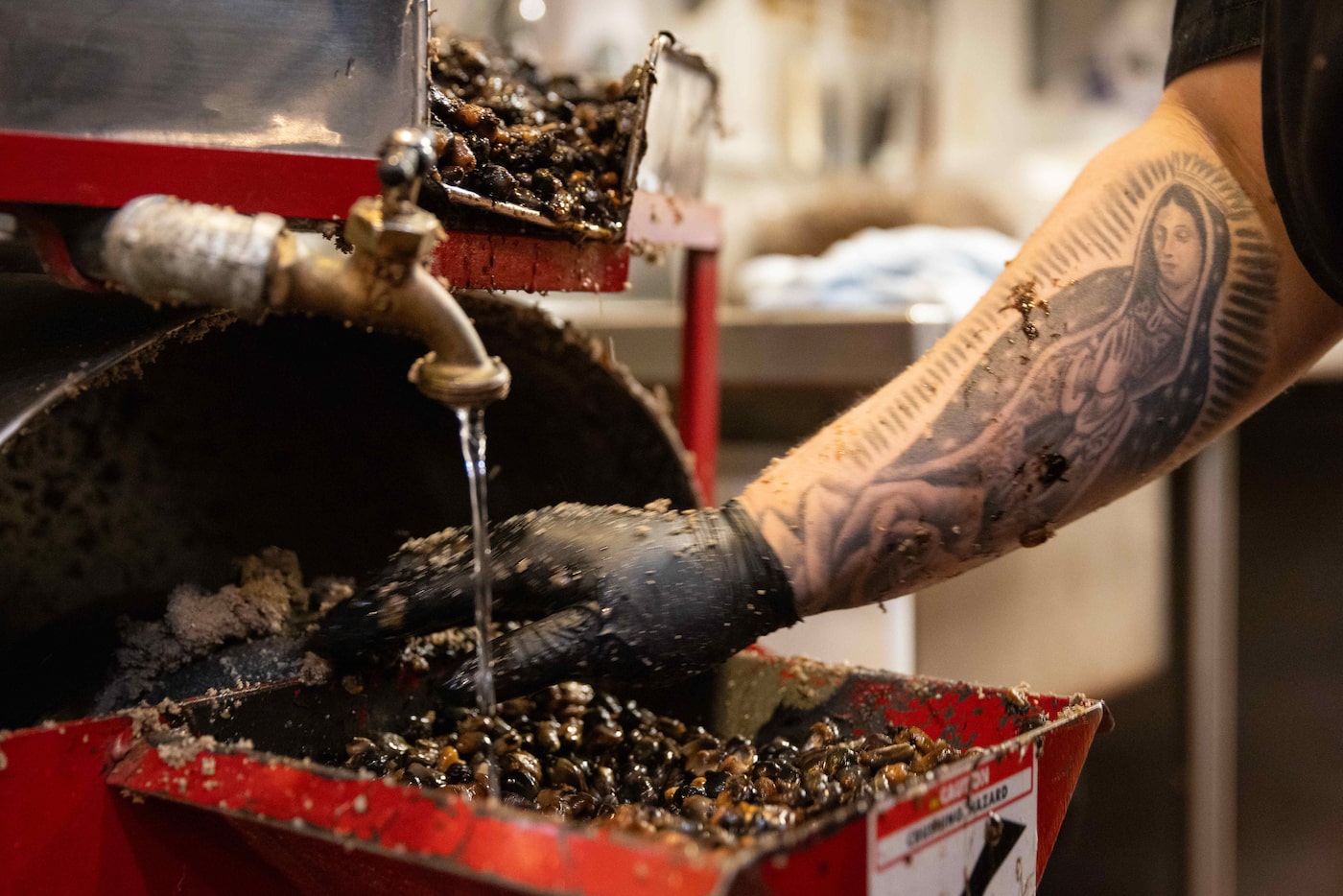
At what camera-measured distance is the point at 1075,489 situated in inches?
46.3

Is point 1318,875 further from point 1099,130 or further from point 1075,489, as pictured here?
point 1099,130

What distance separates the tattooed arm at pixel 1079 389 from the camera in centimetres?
116

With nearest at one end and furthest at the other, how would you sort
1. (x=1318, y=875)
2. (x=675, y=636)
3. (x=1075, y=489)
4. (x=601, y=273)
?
1. (x=675, y=636)
2. (x=1075, y=489)
3. (x=601, y=273)
4. (x=1318, y=875)

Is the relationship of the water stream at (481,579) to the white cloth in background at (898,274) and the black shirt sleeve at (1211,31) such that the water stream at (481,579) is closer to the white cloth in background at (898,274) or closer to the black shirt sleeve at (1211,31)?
the black shirt sleeve at (1211,31)

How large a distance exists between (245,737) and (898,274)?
2.04m

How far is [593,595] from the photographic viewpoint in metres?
1.05

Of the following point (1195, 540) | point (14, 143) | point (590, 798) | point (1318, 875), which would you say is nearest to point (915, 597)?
point (1195, 540)

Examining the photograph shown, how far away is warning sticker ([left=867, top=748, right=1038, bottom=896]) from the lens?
775 mm

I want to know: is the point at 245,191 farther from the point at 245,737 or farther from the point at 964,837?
the point at 964,837

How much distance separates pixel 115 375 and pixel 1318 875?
2.74 meters

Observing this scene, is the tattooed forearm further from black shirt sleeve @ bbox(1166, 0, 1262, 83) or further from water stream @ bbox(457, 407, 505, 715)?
water stream @ bbox(457, 407, 505, 715)

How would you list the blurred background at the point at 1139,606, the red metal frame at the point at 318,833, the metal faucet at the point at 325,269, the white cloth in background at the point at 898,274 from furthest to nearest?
1. the white cloth in background at the point at 898,274
2. the blurred background at the point at 1139,606
3. the metal faucet at the point at 325,269
4. the red metal frame at the point at 318,833

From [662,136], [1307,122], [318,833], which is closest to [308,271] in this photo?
[318,833]

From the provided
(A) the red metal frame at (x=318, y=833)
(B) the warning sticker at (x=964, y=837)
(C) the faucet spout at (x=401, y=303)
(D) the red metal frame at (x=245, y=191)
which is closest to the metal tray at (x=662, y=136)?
(D) the red metal frame at (x=245, y=191)
